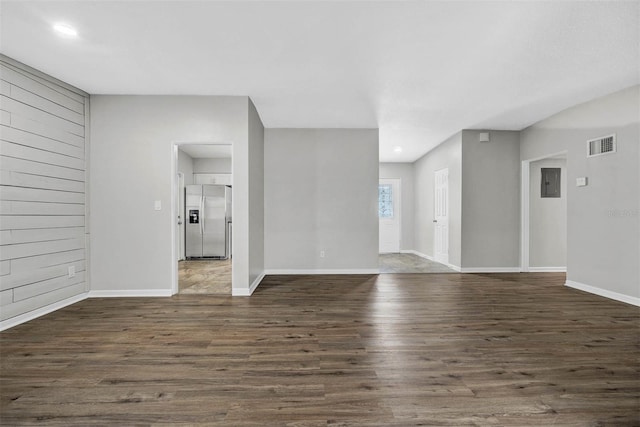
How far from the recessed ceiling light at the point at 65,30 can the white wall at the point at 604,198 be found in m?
6.01

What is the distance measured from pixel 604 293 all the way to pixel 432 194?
3845mm

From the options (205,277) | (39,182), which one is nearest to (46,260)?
(39,182)

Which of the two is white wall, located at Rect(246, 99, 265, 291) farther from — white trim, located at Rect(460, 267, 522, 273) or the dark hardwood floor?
white trim, located at Rect(460, 267, 522, 273)

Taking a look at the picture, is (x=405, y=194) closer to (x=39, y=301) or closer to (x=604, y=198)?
(x=604, y=198)

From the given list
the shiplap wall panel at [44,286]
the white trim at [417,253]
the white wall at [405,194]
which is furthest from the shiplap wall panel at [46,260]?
the white wall at [405,194]

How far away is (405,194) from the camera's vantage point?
8.91 metres

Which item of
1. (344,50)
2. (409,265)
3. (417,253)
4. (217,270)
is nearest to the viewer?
(344,50)

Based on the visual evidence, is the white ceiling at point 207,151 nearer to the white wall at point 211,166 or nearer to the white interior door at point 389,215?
the white wall at point 211,166

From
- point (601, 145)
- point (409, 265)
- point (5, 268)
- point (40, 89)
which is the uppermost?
point (40, 89)

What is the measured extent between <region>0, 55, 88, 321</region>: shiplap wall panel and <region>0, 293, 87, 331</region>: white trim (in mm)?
38

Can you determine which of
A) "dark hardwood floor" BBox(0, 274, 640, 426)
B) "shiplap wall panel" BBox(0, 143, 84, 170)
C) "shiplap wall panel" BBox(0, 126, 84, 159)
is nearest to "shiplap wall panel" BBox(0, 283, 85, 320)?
"dark hardwood floor" BBox(0, 274, 640, 426)

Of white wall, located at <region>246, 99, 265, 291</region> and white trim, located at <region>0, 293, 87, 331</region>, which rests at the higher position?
white wall, located at <region>246, 99, 265, 291</region>

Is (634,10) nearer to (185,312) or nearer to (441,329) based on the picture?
(441,329)

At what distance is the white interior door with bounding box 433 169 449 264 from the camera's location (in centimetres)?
665
